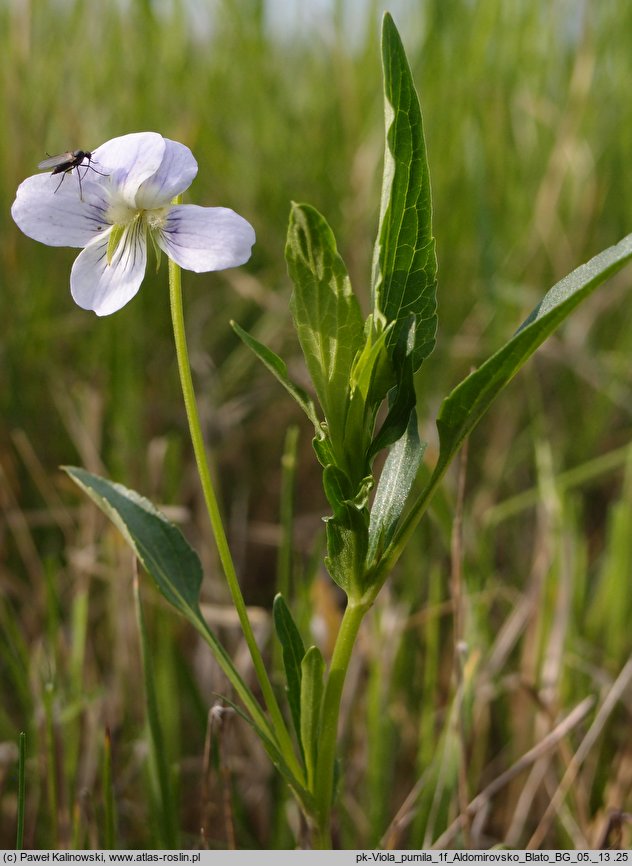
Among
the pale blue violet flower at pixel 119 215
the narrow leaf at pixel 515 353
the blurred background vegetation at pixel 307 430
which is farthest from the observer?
the blurred background vegetation at pixel 307 430

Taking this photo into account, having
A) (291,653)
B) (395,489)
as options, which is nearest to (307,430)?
(291,653)

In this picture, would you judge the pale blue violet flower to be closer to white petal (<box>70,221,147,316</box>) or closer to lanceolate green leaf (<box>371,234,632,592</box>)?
white petal (<box>70,221,147,316</box>)

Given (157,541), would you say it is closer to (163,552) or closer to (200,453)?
(163,552)

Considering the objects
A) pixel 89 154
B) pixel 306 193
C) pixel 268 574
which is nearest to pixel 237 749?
pixel 268 574

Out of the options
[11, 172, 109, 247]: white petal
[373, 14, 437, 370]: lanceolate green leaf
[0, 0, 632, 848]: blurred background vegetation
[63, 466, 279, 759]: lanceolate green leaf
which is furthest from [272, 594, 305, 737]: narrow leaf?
[11, 172, 109, 247]: white petal

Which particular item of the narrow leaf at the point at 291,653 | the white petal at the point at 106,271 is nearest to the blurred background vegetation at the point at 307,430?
the narrow leaf at the point at 291,653

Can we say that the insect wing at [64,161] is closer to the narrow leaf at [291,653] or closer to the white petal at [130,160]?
the white petal at [130,160]
